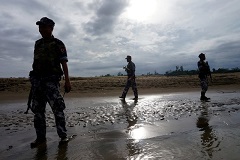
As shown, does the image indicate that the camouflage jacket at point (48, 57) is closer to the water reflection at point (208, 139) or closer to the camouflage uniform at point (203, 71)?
the water reflection at point (208, 139)

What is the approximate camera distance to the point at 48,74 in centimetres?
458

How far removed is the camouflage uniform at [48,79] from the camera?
4.55 m

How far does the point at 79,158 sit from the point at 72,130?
2044mm

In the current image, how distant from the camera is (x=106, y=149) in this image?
153 inches

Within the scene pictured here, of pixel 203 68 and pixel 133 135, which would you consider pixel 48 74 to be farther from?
pixel 203 68

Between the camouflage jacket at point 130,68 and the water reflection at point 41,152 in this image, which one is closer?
the water reflection at point 41,152

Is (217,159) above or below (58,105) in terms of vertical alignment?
below

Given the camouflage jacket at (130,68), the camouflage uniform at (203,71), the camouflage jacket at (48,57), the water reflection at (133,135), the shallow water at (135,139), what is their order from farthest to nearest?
the camouflage jacket at (130,68), the camouflage uniform at (203,71), the camouflage jacket at (48,57), the water reflection at (133,135), the shallow water at (135,139)

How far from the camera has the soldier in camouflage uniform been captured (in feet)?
14.9

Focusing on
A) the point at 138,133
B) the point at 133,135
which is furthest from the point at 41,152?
the point at 138,133

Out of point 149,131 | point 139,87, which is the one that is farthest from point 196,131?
point 139,87

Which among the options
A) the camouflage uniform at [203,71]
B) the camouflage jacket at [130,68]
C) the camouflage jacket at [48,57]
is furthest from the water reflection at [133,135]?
the camouflage jacket at [130,68]

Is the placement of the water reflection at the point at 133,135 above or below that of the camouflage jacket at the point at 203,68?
below

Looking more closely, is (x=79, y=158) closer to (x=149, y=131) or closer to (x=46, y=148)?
(x=46, y=148)
